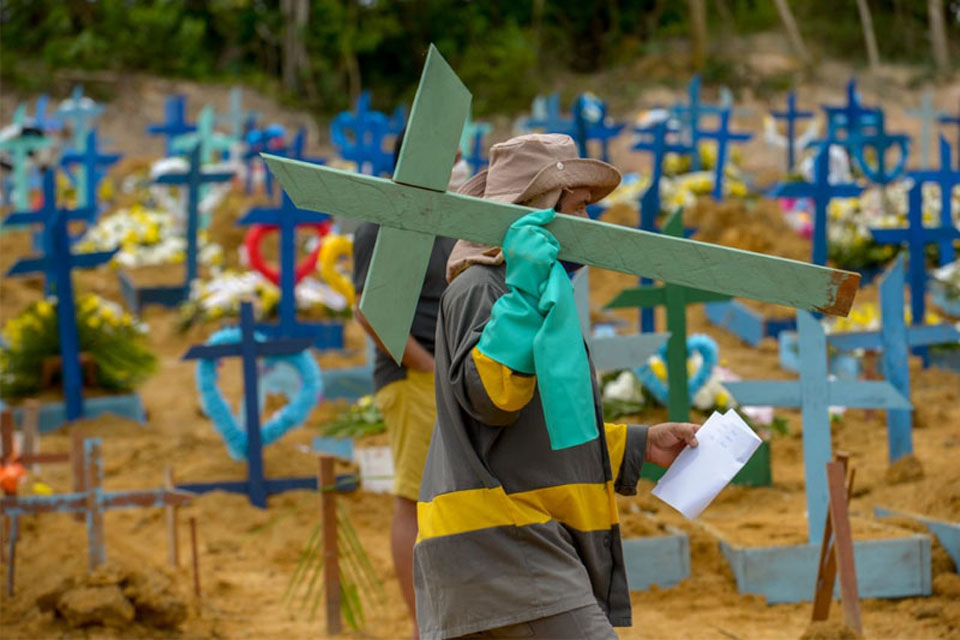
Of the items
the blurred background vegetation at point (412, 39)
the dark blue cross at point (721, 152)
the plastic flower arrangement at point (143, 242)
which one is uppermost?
the blurred background vegetation at point (412, 39)

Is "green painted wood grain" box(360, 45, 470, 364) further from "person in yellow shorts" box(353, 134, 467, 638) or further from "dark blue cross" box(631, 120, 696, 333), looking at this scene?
"dark blue cross" box(631, 120, 696, 333)

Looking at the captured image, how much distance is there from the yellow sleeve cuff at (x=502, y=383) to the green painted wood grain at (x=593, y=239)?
10.0 inches

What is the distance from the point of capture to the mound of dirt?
15.2ft

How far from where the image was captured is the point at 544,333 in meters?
2.48

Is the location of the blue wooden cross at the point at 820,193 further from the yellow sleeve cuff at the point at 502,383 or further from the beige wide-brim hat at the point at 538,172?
the yellow sleeve cuff at the point at 502,383

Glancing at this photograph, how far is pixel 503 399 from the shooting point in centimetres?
255

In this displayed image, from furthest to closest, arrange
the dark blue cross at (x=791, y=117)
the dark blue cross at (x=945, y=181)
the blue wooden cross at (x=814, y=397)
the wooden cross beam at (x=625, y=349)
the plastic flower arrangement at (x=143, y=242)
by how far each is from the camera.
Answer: the dark blue cross at (x=791, y=117)
the plastic flower arrangement at (x=143, y=242)
the dark blue cross at (x=945, y=181)
the wooden cross beam at (x=625, y=349)
the blue wooden cross at (x=814, y=397)

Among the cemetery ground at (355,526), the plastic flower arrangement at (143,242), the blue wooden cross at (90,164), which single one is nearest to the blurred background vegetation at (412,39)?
the blue wooden cross at (90,164)

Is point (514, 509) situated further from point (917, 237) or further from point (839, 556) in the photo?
point (917, 237)

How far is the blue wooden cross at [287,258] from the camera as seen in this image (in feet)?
30.0

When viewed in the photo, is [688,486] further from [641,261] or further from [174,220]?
[174,220]

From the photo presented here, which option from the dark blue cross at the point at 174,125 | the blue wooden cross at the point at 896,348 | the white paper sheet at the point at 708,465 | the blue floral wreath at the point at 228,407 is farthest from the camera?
the dark blue cross at the point at 174,125

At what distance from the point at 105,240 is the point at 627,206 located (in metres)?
5.92

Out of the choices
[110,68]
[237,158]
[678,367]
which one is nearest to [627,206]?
[237,158]
